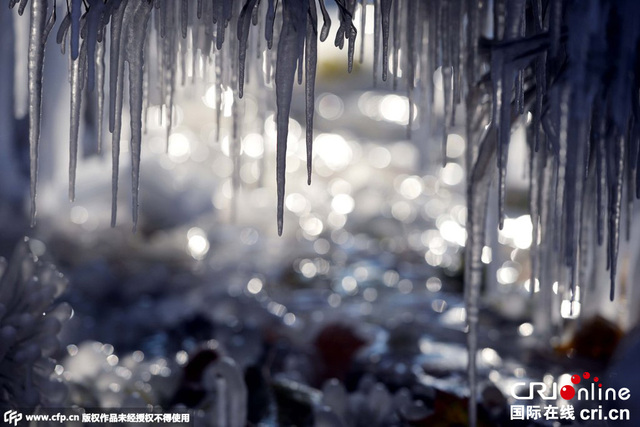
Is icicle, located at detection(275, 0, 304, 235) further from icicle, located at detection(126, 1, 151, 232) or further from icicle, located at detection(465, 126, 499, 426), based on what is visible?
icicle, located at detection(465, 126, 499, 426)

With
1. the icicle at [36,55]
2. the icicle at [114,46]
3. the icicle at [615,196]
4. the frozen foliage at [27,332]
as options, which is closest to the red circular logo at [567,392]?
the icicle at [615,196]

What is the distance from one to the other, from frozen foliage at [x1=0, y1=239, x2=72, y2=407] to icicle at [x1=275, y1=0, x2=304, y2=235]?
542 mm

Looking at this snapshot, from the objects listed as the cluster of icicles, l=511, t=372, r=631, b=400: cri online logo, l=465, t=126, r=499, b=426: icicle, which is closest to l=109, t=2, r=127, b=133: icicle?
the cluster of icicles

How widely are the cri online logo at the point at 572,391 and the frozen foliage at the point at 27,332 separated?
1.23 metres

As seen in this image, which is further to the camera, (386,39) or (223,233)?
(223,233)

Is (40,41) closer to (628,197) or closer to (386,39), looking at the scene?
(386,39)

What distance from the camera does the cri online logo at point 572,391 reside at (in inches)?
65.0

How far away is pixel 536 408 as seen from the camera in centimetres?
186

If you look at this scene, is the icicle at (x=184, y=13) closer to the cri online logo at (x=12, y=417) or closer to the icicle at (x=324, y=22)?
the icicle at (x=324, y=22)

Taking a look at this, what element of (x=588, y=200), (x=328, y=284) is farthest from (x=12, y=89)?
(x=588, y=200)

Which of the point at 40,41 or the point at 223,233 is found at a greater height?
the point at 40,41

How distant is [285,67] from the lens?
4.71 feet

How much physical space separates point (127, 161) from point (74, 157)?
3.07m

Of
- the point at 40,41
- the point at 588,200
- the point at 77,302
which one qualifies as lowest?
the point at 77,302
